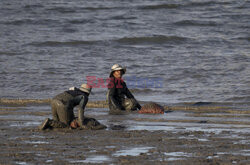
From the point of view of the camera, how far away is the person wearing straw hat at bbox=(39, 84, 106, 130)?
7.89m

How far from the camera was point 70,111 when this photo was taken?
8.06m

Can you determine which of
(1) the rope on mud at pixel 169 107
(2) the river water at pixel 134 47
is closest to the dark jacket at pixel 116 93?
(1) the rope on mud at pixel 169 107

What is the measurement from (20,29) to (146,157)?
2026 centimetres

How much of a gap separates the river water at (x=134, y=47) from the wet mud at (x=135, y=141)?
3919 millimetres

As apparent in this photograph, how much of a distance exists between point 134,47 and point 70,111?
43.4 ft

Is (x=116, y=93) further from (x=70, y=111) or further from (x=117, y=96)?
(x=70, y=111)

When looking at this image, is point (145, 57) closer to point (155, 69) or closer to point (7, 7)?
point (155, 69)

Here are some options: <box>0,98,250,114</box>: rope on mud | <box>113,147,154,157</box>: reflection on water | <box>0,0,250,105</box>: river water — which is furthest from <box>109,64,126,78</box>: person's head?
<box>113,147,154,157</box>: reflection on water

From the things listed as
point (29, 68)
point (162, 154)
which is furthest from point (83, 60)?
point (162, 154)

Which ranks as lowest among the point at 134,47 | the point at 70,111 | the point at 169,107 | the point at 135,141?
the point at 169,107

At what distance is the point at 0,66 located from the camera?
1720 centimetres

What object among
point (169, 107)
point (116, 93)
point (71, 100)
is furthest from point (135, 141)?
point (169, 107)

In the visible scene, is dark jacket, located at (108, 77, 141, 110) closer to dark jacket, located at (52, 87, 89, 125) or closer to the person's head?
the person's head

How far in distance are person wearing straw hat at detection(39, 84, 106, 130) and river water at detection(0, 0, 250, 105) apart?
4723 millimetres
